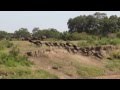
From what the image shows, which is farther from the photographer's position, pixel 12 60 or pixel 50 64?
pixel 50 64

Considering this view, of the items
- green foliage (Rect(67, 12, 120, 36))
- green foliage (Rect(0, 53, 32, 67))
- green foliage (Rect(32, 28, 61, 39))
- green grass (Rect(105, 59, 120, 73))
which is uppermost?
green foliage (Rect(67, 12, 120, 36))

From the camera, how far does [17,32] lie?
36.0 metres

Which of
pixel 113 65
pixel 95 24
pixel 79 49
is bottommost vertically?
pixel 113 65

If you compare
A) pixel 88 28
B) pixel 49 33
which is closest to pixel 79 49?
pixel 49 33

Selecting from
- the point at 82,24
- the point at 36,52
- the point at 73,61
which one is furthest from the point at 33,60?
the point at 82,24

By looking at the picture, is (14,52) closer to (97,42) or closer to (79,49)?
(79,49)

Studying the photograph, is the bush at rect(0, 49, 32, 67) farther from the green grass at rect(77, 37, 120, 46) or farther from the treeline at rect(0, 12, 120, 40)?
the treeline at rect(0, 12, 120, 40)

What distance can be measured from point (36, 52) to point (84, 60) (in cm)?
280

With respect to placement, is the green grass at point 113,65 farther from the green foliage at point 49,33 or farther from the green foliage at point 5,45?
the green foliage at point 49,33

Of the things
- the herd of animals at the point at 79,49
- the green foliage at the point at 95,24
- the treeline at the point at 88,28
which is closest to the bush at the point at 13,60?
the herd of animals at the point at 79,49

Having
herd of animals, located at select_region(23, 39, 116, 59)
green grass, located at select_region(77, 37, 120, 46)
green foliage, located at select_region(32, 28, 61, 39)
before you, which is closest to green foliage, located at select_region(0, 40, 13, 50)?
herd of animals, located at select_region(23, 39, 116, 59)

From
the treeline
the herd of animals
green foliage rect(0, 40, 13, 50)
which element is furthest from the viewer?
the treeline

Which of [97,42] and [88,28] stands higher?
[88,28]
